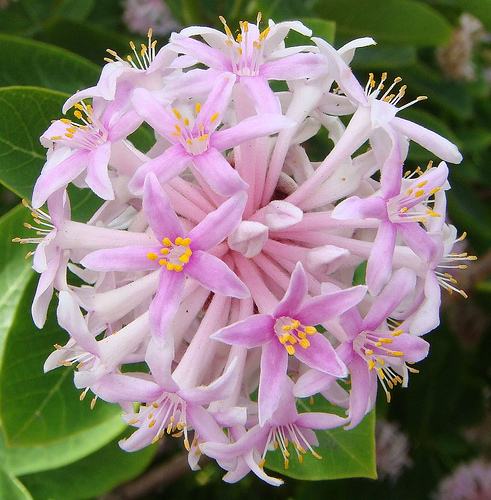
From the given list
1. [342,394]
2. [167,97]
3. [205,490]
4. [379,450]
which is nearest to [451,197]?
[379,450]

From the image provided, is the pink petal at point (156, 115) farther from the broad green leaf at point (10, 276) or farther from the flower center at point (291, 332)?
the broad green leaf at point (10, 276)

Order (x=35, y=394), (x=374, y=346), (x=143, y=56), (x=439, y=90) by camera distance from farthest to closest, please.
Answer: (x=439, y=90), (x=35, y=394), (x=143, y=56), (x=374, y=346)

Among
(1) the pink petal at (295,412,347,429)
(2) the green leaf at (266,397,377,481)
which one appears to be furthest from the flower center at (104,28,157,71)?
(2) the green leaf at (266,397,377,481)

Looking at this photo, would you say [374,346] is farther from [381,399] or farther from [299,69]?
[381,399]

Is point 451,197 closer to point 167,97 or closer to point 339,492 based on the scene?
point 339,492

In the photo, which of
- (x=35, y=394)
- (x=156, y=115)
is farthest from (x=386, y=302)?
(x=35, y=394)

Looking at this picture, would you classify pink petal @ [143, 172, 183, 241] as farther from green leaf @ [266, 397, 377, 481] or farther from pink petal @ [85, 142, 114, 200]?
Result: green leaf @ [266, 397, 377, 481]

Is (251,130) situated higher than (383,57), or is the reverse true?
(251,130)
